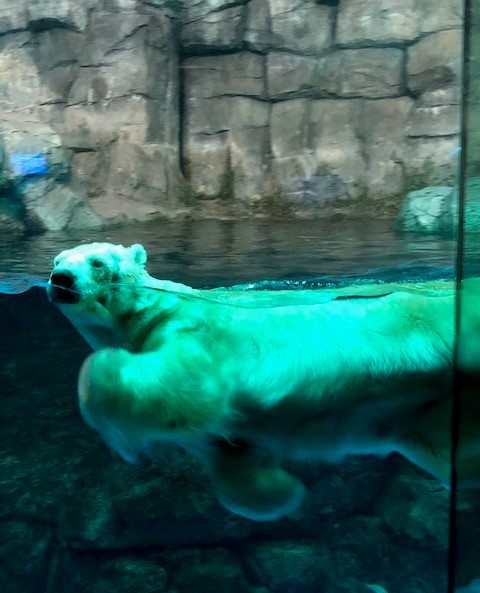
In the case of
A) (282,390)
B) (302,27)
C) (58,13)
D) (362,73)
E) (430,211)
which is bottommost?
(430,211)

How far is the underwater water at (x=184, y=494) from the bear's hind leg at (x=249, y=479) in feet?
0.27

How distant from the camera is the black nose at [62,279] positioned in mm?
1460

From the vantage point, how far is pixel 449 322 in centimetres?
111

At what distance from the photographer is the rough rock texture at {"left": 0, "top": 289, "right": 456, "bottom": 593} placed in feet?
5.55

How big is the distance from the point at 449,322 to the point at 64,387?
1706 millimetres

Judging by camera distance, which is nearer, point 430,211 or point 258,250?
point 258,250

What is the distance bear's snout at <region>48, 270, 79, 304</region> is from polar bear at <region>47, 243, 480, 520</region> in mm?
327

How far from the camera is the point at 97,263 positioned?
60.2 inches

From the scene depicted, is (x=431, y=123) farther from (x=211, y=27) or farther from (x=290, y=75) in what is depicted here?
(x=211, y=27)

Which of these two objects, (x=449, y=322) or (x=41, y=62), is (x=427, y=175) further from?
(x=449, y=322)

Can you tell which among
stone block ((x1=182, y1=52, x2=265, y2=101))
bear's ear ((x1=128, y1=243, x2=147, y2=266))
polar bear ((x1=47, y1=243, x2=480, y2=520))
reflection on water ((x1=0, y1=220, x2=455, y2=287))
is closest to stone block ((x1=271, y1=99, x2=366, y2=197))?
stone block ((x1=182, y1=52, x2=265, y2=101))

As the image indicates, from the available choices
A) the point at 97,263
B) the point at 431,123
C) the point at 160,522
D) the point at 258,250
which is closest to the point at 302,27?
the point at 431,123

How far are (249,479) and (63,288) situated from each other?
0.65 m

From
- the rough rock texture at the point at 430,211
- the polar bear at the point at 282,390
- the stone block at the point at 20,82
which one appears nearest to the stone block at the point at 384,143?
the rough rock texture at the point at 430,211
